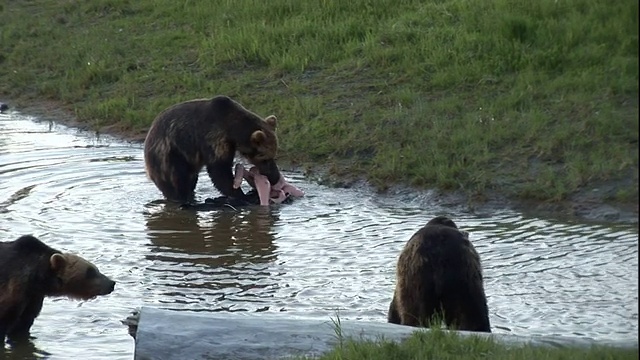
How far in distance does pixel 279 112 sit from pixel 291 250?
3.93 meters

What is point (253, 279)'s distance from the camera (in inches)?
364

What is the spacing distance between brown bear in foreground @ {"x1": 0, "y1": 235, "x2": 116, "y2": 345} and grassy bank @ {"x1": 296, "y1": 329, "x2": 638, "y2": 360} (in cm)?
242

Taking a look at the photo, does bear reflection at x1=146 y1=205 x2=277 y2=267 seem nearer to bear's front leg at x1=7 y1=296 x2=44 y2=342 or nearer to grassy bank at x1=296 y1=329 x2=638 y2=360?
bear's front leg at x1=7 y1=296 x2=44 y2=342

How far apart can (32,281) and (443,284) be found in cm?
276

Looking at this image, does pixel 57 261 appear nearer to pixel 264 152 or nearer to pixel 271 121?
pixel 264 152

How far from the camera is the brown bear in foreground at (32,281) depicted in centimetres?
811

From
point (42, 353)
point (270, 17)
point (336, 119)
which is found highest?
point (270, 17)

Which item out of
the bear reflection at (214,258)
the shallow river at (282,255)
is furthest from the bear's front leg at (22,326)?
the bear reflection at (214,258)

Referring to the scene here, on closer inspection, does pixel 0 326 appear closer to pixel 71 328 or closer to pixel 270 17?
pixel 71 328

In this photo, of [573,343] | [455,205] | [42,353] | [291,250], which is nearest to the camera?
[573,343]

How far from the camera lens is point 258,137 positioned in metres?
11.5

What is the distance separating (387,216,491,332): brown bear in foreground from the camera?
7.21 metres

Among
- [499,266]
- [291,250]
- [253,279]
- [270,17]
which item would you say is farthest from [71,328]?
[270,17]

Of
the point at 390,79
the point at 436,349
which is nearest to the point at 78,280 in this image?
the point at 436,349
